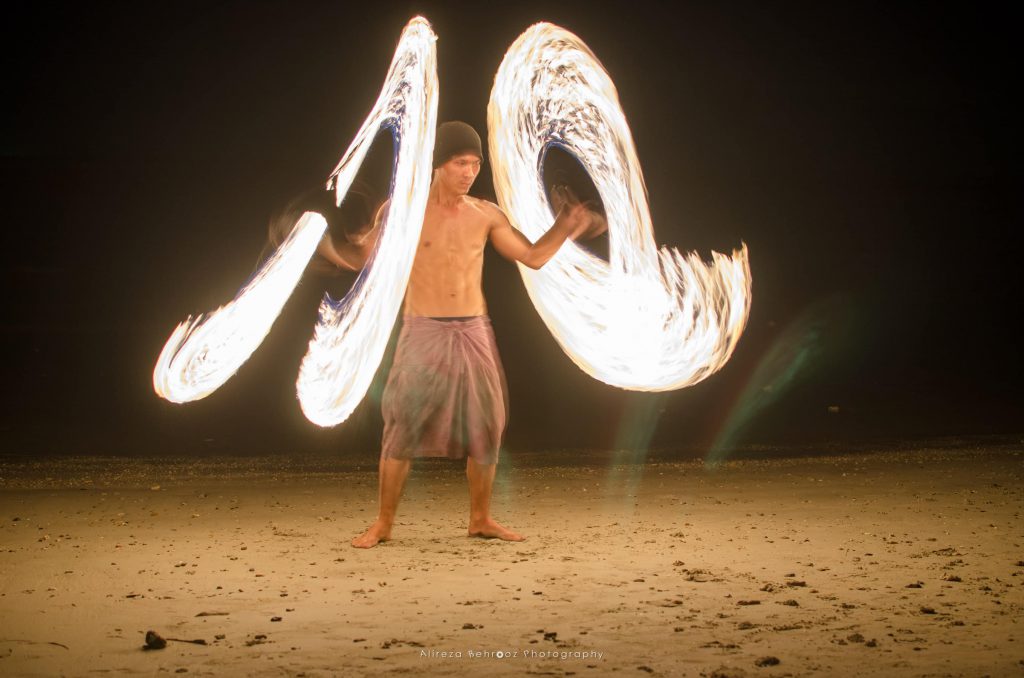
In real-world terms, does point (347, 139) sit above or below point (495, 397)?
above

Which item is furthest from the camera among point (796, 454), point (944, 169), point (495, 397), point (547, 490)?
point (944, 169)

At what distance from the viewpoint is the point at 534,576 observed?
6.03 m

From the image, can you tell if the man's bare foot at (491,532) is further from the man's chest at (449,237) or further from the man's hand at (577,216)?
the man's hand at (577,216)

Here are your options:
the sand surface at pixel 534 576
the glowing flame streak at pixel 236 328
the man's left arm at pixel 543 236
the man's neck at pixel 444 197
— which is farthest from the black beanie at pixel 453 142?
the sand surface at pixel 534 576

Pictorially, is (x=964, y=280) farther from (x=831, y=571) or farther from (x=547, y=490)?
(x=831, y=571)

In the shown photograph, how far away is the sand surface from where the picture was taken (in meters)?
4.54

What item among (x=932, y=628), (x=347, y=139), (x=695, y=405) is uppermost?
(x=347, y=139)

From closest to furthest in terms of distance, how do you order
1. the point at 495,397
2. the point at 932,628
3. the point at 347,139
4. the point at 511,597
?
the point at 932,628
the point at 511,597
the point at 495,397
the point at 347,139

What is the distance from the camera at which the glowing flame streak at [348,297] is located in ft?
22.5

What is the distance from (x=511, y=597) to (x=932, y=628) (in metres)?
1.71

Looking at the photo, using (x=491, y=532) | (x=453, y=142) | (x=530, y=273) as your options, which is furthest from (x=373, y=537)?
(x=453, y=142)

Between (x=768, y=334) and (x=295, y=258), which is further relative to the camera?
(x=768, y=334)

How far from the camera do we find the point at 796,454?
11.6m

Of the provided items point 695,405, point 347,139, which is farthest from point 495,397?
point 347,139
